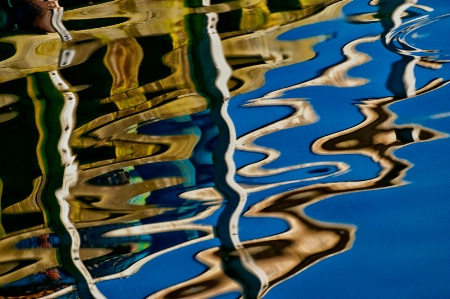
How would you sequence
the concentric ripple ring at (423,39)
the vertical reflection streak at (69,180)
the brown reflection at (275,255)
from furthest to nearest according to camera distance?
the concentric ripple ring at (423,39) < the vertical reflection streak at (69,180) < the brown reflection at (275,255)

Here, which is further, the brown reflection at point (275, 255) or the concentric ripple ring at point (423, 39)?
the concentric ripple ring at point (423, 39)

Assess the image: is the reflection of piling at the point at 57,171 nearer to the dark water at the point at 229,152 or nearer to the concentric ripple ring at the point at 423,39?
the dark water at the point at 229,152

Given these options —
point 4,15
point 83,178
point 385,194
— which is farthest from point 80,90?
point 385,194

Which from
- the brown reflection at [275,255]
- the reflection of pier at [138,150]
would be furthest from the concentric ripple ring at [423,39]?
the brown reflection at [275,255]

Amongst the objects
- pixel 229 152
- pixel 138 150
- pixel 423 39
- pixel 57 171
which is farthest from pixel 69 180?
pixel 423 39

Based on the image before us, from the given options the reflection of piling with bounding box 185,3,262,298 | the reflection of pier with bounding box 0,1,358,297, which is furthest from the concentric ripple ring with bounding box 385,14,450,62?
the reflection of piling with bounding box 185,3,262,298

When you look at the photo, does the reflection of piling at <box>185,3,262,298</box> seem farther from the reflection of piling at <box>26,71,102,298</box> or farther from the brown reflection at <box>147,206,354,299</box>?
the reflection of piling at <box>26,71,102,298</box>

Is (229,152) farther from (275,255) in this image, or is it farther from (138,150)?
(275,255)

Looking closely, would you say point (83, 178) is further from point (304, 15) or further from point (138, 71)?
point (304, 15)
